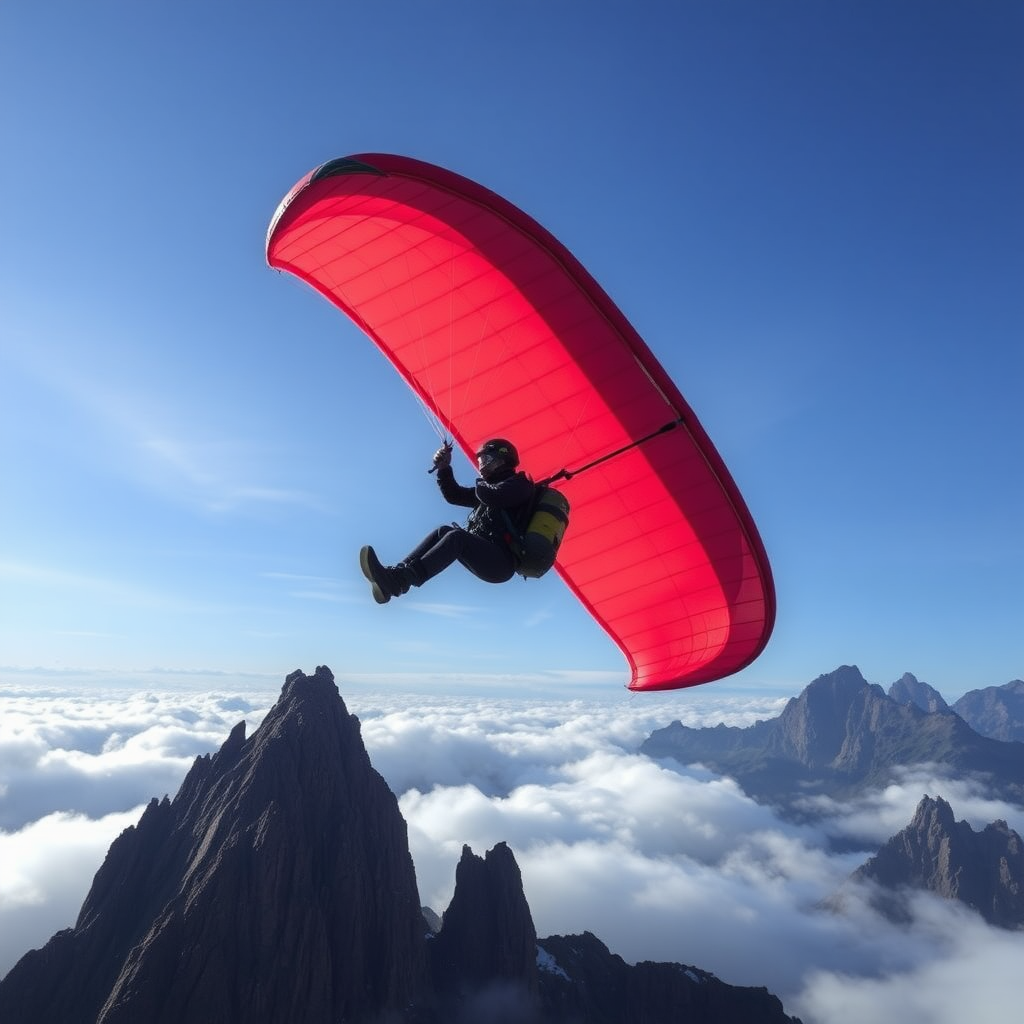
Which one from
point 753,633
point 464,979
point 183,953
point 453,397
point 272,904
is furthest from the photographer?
point 464,979

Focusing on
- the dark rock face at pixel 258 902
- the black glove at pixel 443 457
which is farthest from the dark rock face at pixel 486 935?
the black glove at pixel 443 457

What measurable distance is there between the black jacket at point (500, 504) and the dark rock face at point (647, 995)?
111 meters

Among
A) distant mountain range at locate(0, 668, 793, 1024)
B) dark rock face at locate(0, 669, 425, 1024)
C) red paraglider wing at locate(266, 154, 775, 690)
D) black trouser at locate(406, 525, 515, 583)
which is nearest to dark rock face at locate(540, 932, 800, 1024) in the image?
distant mountain range at locate(0, 668, 793, 1024)

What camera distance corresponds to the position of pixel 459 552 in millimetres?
6871

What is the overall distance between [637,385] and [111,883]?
372ft

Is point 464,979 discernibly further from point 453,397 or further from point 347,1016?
point 453,397

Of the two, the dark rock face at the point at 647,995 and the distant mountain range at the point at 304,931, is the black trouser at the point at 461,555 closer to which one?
the distant mountain range at the point at 304,931

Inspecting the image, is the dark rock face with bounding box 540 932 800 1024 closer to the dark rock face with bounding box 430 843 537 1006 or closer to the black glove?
the dark rock face with bounding box 430 843 537 1006

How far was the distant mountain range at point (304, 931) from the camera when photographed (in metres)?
69.2

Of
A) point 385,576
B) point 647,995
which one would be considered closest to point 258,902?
point 647,995

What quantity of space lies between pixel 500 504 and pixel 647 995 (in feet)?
396

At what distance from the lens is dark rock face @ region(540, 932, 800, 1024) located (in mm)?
96125

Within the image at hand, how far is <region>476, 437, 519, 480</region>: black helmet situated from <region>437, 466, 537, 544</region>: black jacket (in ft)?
0.35

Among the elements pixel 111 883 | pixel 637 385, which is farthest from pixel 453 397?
pixel 111 883
